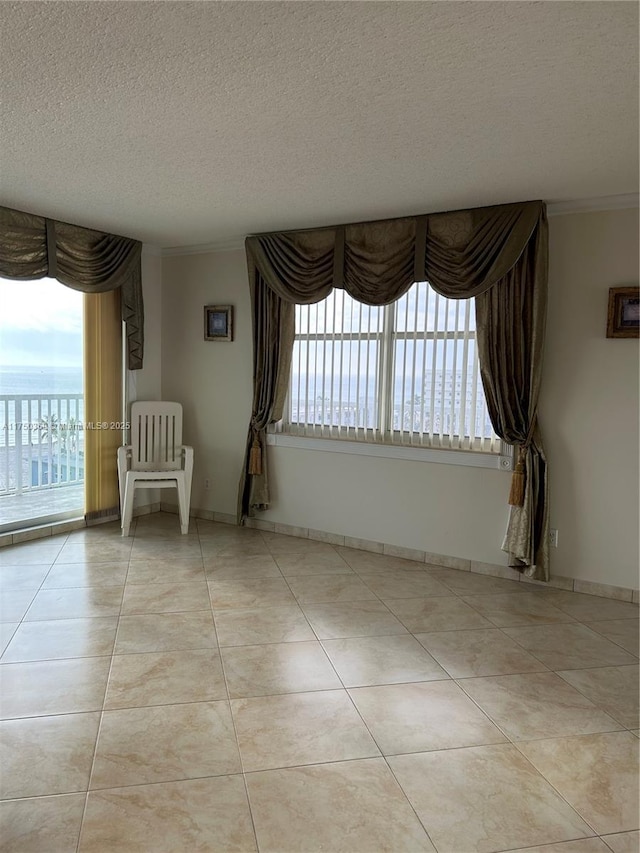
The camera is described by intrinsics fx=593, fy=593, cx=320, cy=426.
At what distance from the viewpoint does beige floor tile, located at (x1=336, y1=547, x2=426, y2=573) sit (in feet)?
13.9

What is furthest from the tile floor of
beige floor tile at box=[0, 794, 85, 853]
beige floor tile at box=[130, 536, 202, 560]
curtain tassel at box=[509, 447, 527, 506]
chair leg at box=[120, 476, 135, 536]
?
chair leg at box=[120, 476, 135, 536]

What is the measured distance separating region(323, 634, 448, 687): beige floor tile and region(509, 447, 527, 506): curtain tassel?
125 centimetres

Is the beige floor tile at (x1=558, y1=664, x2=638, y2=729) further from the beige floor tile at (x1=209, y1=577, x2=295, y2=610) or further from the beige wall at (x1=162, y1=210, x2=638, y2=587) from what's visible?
the beige floor tile at (x1=209, y1=577, x2=295, y2=610)

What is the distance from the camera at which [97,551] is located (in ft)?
14.5

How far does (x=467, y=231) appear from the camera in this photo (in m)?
3.95

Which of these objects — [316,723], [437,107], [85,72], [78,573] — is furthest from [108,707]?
[437,107]

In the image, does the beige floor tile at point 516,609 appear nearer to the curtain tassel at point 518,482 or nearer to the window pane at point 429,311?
the curtain tassel at point 518,482

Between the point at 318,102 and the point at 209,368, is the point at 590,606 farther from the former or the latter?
the point at 209,368

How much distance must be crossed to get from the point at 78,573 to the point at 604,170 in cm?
400

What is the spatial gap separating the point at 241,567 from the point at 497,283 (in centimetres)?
260

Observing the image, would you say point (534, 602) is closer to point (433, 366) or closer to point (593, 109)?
point (433, 366)

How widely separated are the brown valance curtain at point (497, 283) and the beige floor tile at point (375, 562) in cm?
72

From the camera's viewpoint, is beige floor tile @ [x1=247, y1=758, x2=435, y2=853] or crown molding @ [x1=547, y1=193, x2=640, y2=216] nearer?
beige floor tile @ [x1=247, y1=758, x2=435, y2=853]

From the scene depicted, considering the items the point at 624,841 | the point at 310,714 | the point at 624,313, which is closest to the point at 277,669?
the point at 310,714
